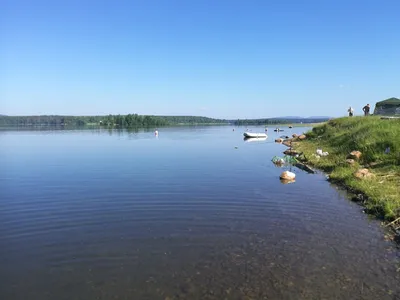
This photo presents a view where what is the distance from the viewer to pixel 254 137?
85062 mm

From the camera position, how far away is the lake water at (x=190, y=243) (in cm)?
940

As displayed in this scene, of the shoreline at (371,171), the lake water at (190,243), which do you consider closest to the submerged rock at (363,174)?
the shoreline at (371,171)

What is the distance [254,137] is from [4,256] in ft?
250

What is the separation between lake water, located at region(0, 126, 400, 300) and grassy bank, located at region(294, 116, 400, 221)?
103cm

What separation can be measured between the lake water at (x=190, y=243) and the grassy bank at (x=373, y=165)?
1.03 m

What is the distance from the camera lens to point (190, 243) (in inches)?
499

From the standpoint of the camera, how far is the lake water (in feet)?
30.8

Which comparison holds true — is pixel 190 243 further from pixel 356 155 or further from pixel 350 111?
pixel 350 111

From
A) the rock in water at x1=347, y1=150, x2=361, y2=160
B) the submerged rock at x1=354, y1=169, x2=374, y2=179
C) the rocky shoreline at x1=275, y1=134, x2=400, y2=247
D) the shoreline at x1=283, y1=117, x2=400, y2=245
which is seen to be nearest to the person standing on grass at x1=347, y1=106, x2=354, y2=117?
the shoreline at x1=283, y1=117, x2=400, y2=245

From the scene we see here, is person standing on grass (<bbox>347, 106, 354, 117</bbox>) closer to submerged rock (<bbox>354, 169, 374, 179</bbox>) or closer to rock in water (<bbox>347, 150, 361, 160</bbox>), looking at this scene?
rock in water (<bbox>347, 150, 361, 160</bbox>)

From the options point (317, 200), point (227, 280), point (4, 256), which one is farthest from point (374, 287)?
point (4, 256)

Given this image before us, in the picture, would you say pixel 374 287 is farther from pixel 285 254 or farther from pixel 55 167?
pixel 55 167

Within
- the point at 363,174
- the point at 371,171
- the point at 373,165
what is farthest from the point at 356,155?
the point at 363,174

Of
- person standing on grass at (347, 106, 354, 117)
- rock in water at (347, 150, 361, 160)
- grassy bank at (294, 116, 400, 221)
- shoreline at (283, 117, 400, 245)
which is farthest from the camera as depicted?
person standing on grass at (347, 106, 354, 117)
